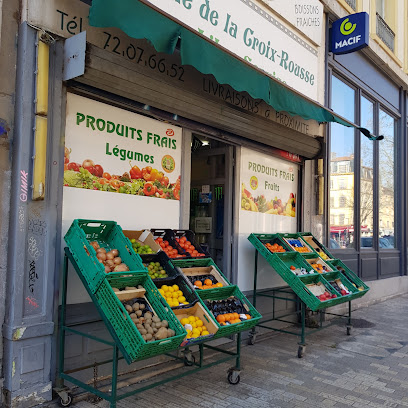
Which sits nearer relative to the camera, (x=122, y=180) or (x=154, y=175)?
(x=122, y=180)

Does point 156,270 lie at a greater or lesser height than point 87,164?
lesser

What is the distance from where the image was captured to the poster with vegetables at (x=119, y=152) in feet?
14.1

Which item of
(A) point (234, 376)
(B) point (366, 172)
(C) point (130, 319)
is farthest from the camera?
(B) point (366, 172)

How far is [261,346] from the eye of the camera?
620 centimetres

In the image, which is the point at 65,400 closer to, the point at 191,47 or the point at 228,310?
the point at 228,310

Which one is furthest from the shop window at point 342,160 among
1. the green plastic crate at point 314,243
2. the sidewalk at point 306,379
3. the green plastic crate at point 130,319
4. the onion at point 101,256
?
the onion at point 101,256

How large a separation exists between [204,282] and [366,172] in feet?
24.7

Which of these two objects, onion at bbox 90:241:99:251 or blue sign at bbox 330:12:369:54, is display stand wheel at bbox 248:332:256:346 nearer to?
onion at bbox 90:241:99:251

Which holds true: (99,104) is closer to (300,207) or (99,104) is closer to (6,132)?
(6,132)

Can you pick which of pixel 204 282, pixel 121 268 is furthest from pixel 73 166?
pixel 204 282

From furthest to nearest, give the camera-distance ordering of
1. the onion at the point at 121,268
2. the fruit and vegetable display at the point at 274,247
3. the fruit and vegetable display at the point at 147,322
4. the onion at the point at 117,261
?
the fruit and vegetable display at the point at 274,247, the onion at the point at 117,261, the onion at the point at 121,268, the fruit and vegetable display at the point at 147,322

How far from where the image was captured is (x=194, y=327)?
394cm

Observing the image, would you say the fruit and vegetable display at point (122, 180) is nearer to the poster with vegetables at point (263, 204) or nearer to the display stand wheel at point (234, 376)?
the poster with vegetables at point (263, 204)

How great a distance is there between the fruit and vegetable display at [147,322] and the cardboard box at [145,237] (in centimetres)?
87
